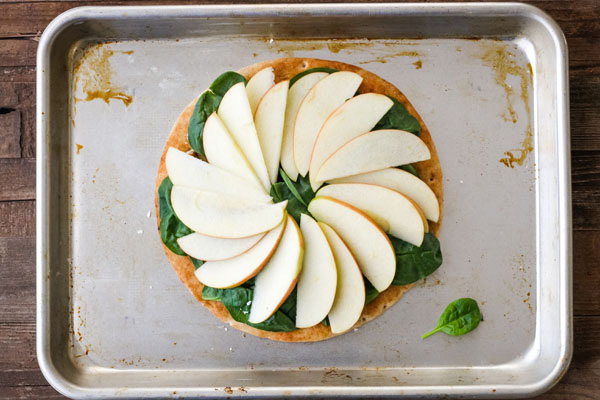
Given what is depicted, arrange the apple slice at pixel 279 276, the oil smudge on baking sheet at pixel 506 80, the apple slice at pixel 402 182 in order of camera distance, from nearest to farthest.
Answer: the apple slice at pixel 279 276 → the apple slice at pixel 402 182 → the oil smudge on baking sheet at pixel 506 80

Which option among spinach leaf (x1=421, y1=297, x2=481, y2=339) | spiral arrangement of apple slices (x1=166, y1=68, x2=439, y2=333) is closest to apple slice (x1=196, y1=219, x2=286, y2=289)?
spiral arrangement of apple slices (x1=166, y1=68, x2=439, y2=333)

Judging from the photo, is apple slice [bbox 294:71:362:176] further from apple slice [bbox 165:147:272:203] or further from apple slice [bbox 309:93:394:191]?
apple slice [bbox 165:147:272:203]

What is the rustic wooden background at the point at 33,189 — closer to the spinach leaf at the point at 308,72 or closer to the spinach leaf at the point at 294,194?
the spinach leaf at the point at 308,72

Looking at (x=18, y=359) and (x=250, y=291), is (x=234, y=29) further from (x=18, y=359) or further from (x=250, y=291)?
(x=18, y=359)

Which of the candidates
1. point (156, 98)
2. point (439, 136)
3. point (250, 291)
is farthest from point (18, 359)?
point (439, 136)

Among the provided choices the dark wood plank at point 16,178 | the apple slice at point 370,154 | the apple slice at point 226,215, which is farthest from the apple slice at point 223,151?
the dark wood plank at point 16,178
